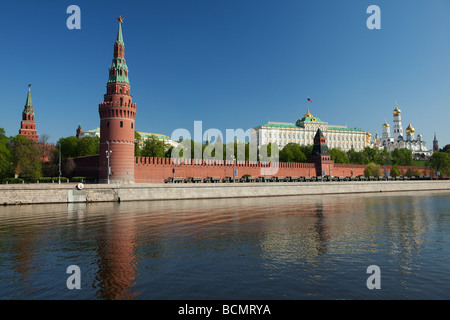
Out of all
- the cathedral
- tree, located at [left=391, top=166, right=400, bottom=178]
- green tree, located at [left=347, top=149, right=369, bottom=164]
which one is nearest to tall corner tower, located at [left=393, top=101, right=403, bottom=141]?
the cathedral

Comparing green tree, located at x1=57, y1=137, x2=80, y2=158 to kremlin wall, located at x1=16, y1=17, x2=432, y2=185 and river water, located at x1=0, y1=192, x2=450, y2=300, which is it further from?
river water, located at x1=0, y1=192, x2=450, y2=300

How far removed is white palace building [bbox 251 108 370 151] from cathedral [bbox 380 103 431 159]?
38780 millimetres

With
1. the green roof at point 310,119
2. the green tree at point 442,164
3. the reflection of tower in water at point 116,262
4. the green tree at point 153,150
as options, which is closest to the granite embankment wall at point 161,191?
the reflection of tower in water at point 116,262

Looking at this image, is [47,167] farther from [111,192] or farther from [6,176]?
[111,192]

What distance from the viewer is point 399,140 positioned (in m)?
160

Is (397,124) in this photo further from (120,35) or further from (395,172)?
(120,35)

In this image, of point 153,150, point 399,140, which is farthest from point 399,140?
point 153,150

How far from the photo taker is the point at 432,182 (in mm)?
59219

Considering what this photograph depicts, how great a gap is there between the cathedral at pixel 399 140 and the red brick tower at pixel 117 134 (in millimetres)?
142577

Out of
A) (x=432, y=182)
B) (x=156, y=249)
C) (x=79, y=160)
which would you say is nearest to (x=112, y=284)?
(x=156, y=249)

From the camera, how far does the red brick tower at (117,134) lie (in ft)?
137

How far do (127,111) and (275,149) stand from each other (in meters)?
43.3

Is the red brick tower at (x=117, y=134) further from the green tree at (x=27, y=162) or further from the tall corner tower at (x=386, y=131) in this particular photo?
the tall corner tower at (x=386, y=131)

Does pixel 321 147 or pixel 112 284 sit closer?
pixel 112 284
